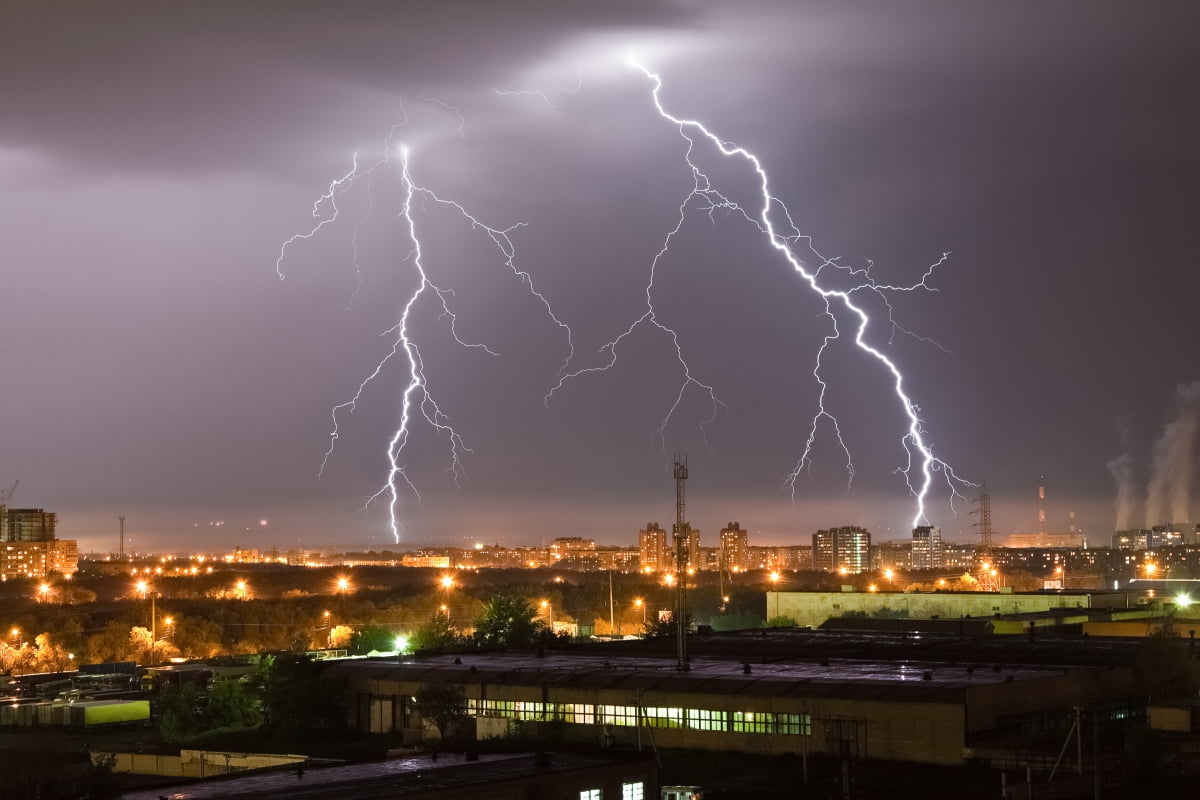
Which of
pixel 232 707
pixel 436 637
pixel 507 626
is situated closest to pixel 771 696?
pixel 232 707

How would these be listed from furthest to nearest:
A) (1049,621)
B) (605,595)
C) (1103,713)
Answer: (605,595) < (1049,621) < (1103,713)

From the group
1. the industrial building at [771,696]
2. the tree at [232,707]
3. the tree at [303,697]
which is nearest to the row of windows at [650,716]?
the industrial building at [771,696]

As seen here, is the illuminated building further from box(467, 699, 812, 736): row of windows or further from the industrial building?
box(467, 699, 812, 736): row of windows

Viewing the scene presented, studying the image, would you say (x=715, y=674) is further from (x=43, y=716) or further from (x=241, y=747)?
(x=43, y=716)

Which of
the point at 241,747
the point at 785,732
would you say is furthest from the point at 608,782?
the point at 241,747

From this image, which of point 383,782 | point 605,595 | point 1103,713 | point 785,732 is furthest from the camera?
point 605,595

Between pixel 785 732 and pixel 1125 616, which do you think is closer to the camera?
pixel 785 732
